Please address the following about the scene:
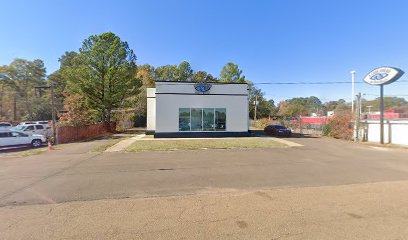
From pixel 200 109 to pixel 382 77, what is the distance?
649 inches

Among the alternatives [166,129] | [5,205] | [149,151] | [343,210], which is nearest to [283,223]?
[343,210]

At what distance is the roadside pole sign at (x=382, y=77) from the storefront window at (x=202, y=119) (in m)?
13.6

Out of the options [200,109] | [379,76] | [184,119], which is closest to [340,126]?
[379,76]

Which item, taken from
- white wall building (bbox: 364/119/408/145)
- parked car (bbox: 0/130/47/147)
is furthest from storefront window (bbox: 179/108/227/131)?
white wall building (bbox: 364/119/408/145)

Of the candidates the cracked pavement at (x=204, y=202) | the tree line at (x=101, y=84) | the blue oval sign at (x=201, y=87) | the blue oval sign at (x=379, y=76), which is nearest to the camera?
the cracked pavement at (x=204, y=202)

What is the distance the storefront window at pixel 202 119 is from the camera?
2272cm

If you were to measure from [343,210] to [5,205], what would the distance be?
25.3 ft

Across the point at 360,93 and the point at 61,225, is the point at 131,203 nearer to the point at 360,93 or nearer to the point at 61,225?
the point at 61,225

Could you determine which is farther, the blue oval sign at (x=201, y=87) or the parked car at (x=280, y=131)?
the parked car at (x=280, y=131)

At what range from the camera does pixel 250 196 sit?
605 cm

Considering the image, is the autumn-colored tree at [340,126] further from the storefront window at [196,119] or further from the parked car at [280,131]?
the storefront window at [196,119]

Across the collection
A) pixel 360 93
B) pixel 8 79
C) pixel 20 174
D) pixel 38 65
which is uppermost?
pixel 38 65

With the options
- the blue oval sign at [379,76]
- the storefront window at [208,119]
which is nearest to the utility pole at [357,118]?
the blue oval sign at [379,76]

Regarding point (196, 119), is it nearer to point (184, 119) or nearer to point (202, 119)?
point (202, 119)
